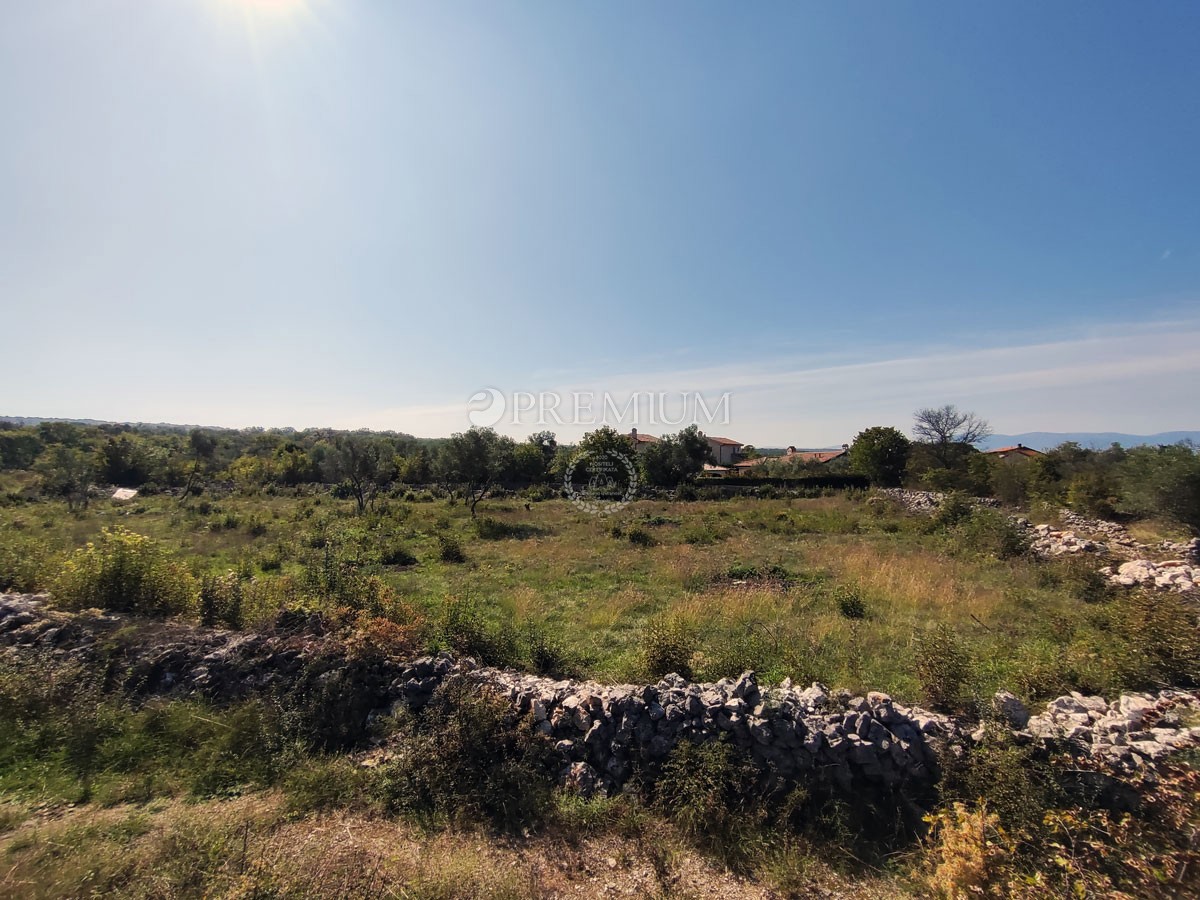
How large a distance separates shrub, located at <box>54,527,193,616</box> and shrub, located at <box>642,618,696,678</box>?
22.5 feet

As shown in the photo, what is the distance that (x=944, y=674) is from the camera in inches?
185

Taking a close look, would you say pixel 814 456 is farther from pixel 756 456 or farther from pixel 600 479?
pixel 600 479

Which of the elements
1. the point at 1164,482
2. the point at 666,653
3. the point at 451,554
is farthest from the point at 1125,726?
the point at 1164,482

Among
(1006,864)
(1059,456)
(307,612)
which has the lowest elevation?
(1006,864)

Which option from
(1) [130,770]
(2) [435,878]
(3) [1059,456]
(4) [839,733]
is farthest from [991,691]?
(3) [1059,456]

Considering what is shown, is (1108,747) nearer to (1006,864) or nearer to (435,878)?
(1006,864)

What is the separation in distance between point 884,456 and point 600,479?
76.8 feet

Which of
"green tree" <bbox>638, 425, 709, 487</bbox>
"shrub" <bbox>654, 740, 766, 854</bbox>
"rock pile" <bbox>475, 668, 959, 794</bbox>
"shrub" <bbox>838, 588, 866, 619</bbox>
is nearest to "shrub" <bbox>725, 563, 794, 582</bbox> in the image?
"shrub" <bbox>838, 588, 866, 619</bbox>

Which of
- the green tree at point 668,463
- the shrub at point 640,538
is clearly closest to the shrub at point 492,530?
the shrub at point 640,538

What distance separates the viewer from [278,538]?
15070 millimetres

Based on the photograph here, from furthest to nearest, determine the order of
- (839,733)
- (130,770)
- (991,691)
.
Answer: (991,691) → (130,770) → (839,733)

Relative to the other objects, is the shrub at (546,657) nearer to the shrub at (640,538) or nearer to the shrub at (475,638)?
the shrub at (475,638)

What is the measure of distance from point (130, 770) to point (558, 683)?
162 inches

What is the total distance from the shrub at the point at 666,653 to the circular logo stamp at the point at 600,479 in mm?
20462
